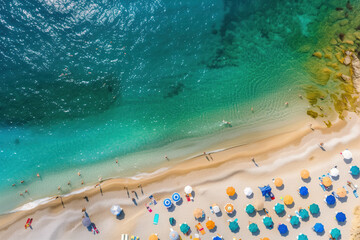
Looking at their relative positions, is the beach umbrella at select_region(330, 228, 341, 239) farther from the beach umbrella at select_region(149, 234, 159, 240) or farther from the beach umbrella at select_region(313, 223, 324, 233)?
the beach umbrella at select_region(149, 234, 159, 240)

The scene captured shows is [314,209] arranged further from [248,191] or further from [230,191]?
[230,191]

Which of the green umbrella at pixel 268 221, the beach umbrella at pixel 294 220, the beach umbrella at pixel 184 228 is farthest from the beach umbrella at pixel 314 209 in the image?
the beach umbrella at pixel 184 228

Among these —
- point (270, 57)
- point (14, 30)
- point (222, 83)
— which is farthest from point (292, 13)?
point (14, 30)

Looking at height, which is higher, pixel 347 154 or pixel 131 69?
pixel 131 69

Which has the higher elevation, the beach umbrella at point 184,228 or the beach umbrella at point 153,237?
the beach umbrella at point 153,237

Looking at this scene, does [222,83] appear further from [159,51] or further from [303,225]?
[303,225]

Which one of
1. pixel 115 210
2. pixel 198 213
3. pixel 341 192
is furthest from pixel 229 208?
pixel 115 210

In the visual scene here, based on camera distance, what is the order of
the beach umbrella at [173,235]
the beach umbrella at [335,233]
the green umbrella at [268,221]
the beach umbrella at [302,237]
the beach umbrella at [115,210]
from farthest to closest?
the beach umbrella at [115,210] < the beach umbrella at [173,235] < the green umbrella at [268,221] < the beach umbrella at [302,237] < the beach umbrella at [335,233]

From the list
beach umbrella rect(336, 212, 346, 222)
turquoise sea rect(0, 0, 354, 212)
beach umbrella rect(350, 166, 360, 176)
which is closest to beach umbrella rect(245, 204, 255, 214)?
beach umbrella rect(336, 212, 346, 222)

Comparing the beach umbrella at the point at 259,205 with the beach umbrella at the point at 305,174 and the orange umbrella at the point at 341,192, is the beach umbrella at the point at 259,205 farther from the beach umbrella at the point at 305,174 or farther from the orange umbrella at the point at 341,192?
the orange umbrella at the point at 341,192
